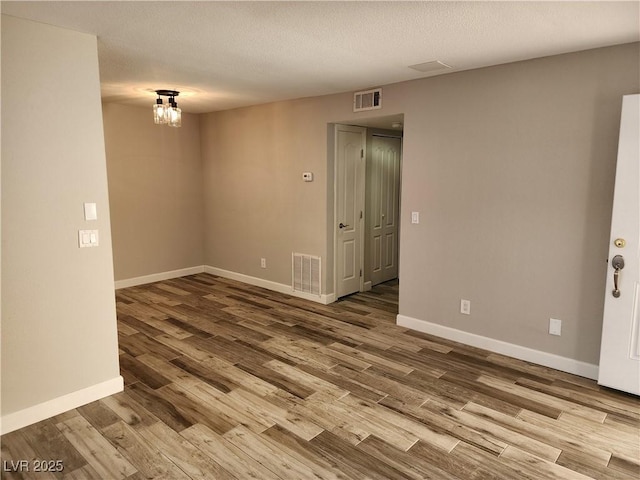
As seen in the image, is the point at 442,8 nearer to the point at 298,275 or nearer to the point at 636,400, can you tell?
the point at 636,400

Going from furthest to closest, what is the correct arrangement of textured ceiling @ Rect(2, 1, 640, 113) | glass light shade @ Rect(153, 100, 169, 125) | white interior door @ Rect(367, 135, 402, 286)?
white interior door @ Rect(367, 135, 402, 286), glass light shade @ Rect(153, 100, 169, 125), textured ceiling @ Rect(2, 1, 640, 113)

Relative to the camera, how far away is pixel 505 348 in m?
3.78

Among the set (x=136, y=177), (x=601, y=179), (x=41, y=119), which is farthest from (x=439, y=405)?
(x=136, y=177)

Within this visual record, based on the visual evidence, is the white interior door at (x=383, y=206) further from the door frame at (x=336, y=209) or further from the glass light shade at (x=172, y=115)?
the glass light shade at (x=172, y=115)

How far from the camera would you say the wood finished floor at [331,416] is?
7.71 ft

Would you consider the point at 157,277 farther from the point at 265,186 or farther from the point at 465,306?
the point at 465,306

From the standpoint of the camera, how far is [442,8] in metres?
2.40

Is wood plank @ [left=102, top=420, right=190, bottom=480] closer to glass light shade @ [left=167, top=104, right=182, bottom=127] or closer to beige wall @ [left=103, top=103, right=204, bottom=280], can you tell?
glass light shade @ [left=167, top=104, right=182, bottom=127]

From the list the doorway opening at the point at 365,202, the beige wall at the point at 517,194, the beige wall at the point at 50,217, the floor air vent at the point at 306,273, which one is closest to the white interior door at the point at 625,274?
the beige wall at the point at 517,194

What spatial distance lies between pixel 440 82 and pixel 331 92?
1301 millimetres

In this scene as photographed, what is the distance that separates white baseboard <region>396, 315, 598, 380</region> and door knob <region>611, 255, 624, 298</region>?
0.65 meters

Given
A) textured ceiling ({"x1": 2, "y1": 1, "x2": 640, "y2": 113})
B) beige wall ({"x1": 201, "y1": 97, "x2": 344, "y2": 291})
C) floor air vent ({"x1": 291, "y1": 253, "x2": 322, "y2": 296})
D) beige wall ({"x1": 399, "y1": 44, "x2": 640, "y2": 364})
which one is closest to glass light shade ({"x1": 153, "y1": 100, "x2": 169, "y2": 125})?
textured ceiling ({"x1": 2, "y1": 1, "x2": 640, "y2": 113})

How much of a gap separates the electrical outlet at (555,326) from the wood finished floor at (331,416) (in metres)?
0.32

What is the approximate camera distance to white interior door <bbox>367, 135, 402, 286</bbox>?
593 centimetres
